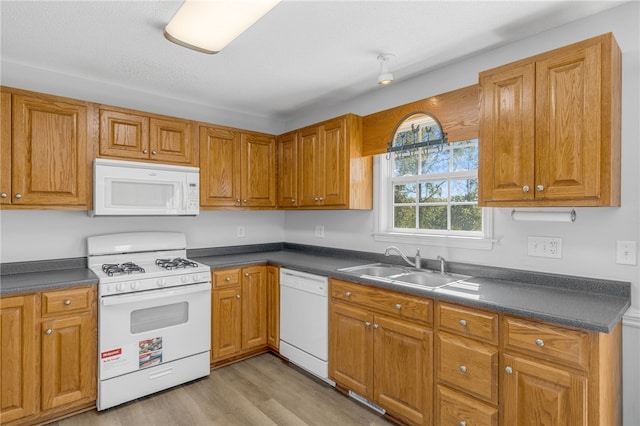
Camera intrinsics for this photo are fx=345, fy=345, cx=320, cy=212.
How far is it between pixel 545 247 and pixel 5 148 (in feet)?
11.5

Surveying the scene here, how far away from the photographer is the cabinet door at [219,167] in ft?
10.4

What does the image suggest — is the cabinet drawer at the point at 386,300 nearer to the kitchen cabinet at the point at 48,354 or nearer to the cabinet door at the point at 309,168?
the cabinet door at the point at 309,168

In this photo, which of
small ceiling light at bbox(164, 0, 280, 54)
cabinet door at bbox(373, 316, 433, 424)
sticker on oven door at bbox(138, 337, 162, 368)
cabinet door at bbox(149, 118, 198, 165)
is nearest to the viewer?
small ceiling light at bbox(164, 0, 280, 54)

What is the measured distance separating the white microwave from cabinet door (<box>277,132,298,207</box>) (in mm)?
906

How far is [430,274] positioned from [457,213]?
0.52 m

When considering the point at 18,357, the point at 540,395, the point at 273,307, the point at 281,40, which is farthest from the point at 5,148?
the point at 540,395

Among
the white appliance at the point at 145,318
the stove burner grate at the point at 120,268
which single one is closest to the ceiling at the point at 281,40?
the white appliance at the point at 145,318

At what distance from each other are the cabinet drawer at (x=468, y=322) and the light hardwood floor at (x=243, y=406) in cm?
87

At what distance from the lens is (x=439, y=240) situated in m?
2.64

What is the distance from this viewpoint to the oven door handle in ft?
7.79

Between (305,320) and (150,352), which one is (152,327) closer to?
(150,352)

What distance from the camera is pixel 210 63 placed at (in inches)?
101

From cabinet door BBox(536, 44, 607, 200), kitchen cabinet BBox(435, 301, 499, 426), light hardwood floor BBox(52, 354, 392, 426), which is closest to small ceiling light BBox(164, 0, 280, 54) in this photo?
cabinet door BBox(536, 44, 607, 200)

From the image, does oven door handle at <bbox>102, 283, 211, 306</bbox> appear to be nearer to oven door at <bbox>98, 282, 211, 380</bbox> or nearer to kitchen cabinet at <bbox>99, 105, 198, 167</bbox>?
oven door at <bbox>98, 282, 211, 380</bbox>
